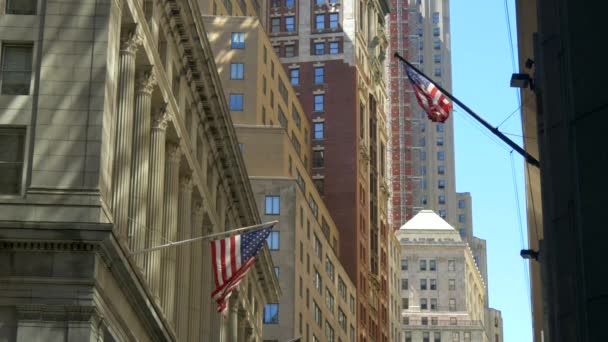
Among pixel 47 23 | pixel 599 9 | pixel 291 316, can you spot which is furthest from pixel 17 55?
pixel 291 316

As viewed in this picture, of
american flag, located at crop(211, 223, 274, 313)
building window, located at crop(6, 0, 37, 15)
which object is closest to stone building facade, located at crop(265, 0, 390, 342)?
american flag, located at crop(211, 223, 274, 313)

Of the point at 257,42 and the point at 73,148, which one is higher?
the point at 257,42

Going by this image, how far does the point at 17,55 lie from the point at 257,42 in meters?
86.2

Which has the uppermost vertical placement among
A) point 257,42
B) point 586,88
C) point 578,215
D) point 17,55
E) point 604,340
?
point 257,42

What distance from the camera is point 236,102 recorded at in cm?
13300

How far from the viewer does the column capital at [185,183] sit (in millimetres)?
67062

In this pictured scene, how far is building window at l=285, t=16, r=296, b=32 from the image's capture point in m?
174

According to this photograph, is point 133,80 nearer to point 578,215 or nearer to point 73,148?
point 73,148

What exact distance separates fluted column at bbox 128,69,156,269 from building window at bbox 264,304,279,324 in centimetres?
6751

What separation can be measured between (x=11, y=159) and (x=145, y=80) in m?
10.2

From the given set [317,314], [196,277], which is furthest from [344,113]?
[196,277]

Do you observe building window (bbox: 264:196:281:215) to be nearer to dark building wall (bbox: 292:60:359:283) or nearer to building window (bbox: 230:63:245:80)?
building window (bbox: 230:63:245:80)

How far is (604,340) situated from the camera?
25.6 metres

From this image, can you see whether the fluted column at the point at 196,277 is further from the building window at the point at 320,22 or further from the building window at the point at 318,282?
the building window at the point at 320,22
